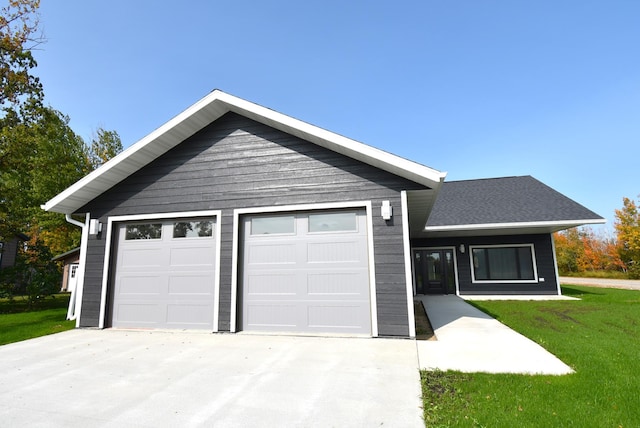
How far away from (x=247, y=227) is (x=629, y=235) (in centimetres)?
3181

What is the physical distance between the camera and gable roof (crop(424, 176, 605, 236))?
11.8 metres

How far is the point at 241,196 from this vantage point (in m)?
6.93

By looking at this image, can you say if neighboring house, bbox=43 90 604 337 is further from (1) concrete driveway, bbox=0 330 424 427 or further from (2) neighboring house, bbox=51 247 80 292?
(2) neighboring house, bbox=51 247 80 292

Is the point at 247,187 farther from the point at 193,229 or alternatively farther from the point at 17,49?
the point at 17,49

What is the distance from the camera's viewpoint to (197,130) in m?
7.43

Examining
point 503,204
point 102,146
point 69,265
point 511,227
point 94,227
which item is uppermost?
point 102,146

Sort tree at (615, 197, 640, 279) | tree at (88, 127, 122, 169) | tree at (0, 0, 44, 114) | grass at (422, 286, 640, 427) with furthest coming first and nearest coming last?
tree at (615, 197, 640, 279)
tree at (88, 127, 122, 169)
tree at (0, 0, 44, 114)
grass at (422, 286, 640, 427)

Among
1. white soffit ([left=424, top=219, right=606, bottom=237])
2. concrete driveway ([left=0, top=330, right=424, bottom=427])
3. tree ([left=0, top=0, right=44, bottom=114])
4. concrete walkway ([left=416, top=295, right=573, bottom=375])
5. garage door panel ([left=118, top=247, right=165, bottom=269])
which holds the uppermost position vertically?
tree ([left=0, top=0, right=44, bottom=114])

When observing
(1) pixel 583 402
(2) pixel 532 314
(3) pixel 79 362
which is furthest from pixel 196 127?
(2) pixel 532 314

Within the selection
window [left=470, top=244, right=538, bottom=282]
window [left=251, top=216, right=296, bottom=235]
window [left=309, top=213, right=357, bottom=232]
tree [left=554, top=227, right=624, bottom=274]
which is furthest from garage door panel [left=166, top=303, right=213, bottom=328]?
tree [left=554, top=227, right=624, bottom=274]

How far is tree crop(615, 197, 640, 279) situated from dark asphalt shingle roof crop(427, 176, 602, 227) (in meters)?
16.3

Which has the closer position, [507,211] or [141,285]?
[141,285]

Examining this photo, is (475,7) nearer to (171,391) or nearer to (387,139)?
(387,139)

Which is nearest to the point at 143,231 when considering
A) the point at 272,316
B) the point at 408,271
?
the point at 272,316
